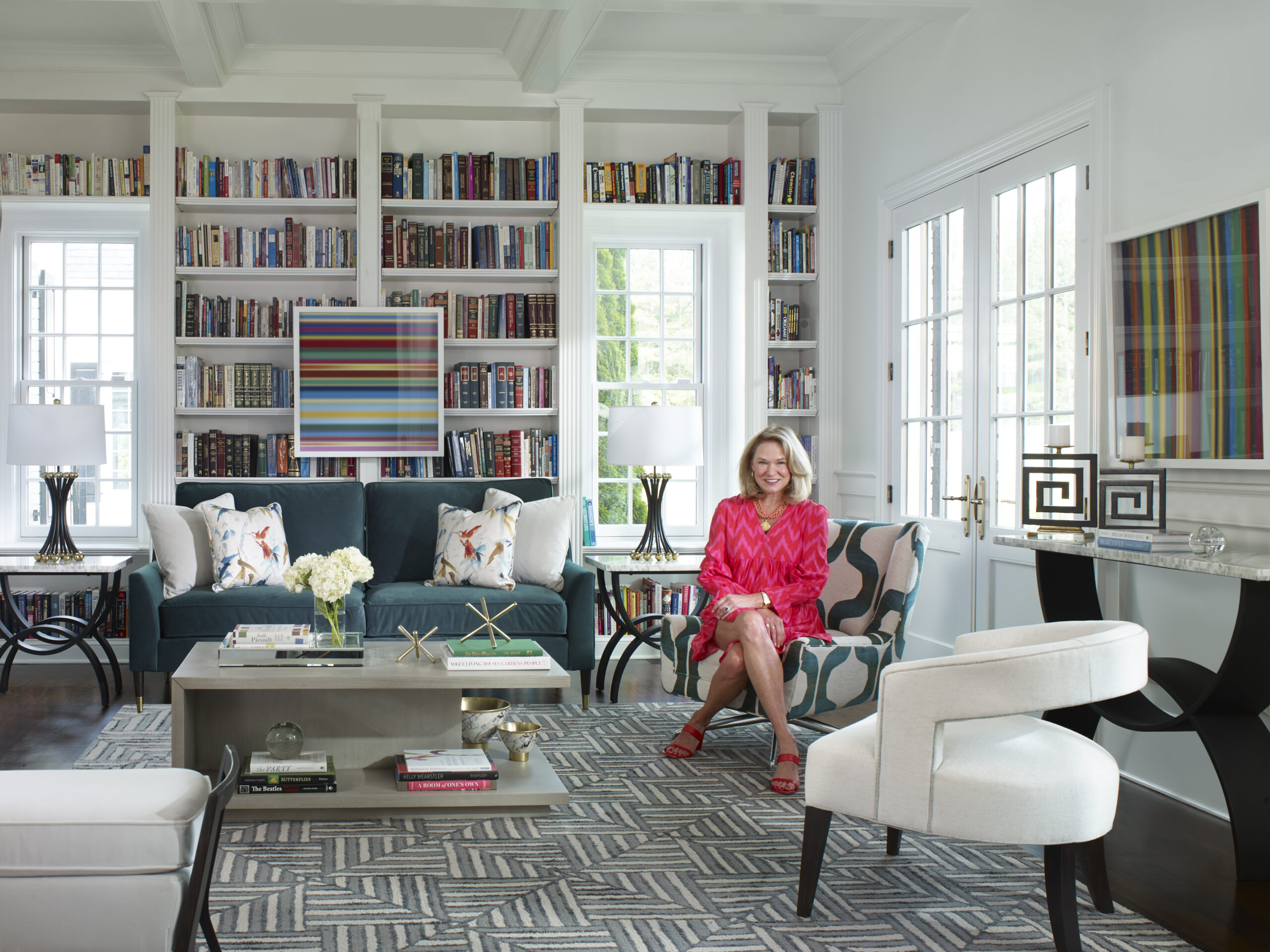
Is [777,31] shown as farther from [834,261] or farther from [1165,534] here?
[1165,534]

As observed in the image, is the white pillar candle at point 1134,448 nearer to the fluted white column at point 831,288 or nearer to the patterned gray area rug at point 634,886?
the patterned gray area rug at point 634,886

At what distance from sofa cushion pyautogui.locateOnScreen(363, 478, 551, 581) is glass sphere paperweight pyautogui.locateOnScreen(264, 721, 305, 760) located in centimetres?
192

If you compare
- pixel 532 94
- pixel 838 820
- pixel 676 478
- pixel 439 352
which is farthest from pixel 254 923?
pixel 532 94

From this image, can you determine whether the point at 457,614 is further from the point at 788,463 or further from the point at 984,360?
the point at 984,360

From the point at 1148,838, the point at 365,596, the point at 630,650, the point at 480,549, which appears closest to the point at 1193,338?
the point at 1148,838

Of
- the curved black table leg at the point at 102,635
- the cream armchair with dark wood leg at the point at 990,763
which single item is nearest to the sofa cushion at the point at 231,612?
the curved black table leg at the point at 102,635

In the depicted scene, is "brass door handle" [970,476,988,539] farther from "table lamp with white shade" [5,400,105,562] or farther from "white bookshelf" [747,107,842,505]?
"table lamp with white shade" [5,400,105,562]

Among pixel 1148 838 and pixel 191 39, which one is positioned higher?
pixel 191 39

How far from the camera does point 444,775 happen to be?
3082 mm

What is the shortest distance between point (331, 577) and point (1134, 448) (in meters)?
2.54

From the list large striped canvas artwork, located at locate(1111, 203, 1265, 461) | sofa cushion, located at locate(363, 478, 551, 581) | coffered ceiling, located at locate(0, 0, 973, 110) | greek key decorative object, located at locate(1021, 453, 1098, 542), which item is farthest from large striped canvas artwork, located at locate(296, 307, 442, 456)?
large striped canvas artwork, located at locate(1111, 203, 1265, 461)

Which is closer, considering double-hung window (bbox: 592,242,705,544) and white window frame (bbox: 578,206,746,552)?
white window frame (bbox: 578,206,746,552)

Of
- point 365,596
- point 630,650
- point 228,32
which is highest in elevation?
point 228,32

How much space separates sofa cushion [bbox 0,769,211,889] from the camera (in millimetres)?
1870
